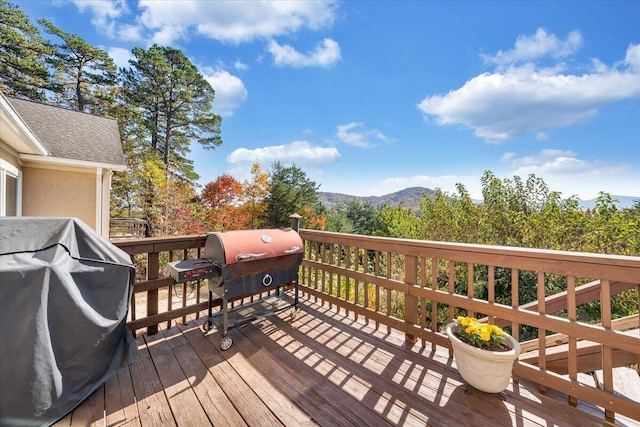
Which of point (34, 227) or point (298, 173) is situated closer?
point (34, 227)

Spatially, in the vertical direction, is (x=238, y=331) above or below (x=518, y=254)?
below

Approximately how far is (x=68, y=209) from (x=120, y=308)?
591cm

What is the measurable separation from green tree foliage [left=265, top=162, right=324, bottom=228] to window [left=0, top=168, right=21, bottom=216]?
33.5 ft

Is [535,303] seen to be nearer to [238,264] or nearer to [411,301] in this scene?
[411,301]

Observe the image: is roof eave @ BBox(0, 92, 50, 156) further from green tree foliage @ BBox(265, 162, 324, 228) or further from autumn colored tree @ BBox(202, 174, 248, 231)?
green tree foliage @ BBox(265, 162, 324, 228)

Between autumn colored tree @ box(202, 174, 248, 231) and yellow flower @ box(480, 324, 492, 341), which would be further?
autumn colored tree @ box(202, 174, 248, 231)

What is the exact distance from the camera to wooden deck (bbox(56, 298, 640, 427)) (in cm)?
164

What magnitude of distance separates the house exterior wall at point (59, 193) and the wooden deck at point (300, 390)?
529 cm

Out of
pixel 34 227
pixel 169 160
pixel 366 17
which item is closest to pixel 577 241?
pixel 366 17

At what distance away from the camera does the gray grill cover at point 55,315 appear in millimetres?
1370

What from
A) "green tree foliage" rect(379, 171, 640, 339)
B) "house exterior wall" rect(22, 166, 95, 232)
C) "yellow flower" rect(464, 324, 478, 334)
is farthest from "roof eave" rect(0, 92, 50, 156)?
"green tree foliage" rect(379, 171, 640, 339)

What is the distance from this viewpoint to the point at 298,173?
16.9 metres

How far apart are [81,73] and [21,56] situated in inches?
81.7

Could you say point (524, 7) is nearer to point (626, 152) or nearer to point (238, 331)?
point (238, 331)
